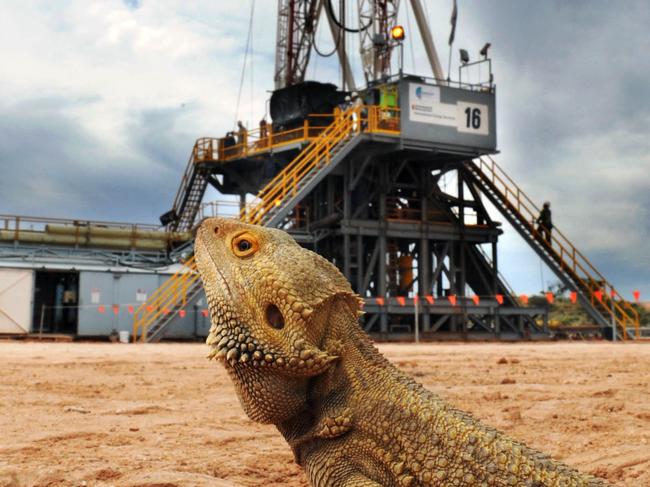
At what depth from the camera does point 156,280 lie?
28047 millimetres

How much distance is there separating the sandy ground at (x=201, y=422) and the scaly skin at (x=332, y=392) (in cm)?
164

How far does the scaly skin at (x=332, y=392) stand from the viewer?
2.47m

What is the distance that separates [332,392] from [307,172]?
2290cm

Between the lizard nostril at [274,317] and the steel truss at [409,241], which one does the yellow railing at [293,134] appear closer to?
the steel truss at [409,241]

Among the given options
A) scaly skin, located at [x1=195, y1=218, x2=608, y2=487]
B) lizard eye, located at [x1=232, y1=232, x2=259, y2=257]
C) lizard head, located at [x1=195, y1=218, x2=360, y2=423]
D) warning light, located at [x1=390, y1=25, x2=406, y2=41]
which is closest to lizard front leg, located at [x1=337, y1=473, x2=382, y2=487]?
scaly skin, located at [x1=195, y1=218, x2=608, y2=487]

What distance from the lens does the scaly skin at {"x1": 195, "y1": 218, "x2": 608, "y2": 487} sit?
247cm

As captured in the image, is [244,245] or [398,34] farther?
[398,34]

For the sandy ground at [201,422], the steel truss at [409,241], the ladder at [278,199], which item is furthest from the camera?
the steel truss at [409,241]

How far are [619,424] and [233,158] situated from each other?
28556mm

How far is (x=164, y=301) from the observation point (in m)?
25.8

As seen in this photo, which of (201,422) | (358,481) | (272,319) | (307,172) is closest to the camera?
(358,481)

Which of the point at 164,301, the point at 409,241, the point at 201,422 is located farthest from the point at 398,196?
the point at 201,422

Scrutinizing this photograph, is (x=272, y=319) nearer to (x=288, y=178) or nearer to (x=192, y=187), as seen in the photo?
(x=288, y=178)

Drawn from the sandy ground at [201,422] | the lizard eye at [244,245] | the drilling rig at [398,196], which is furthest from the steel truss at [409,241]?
the lizard eye at [244,245]
